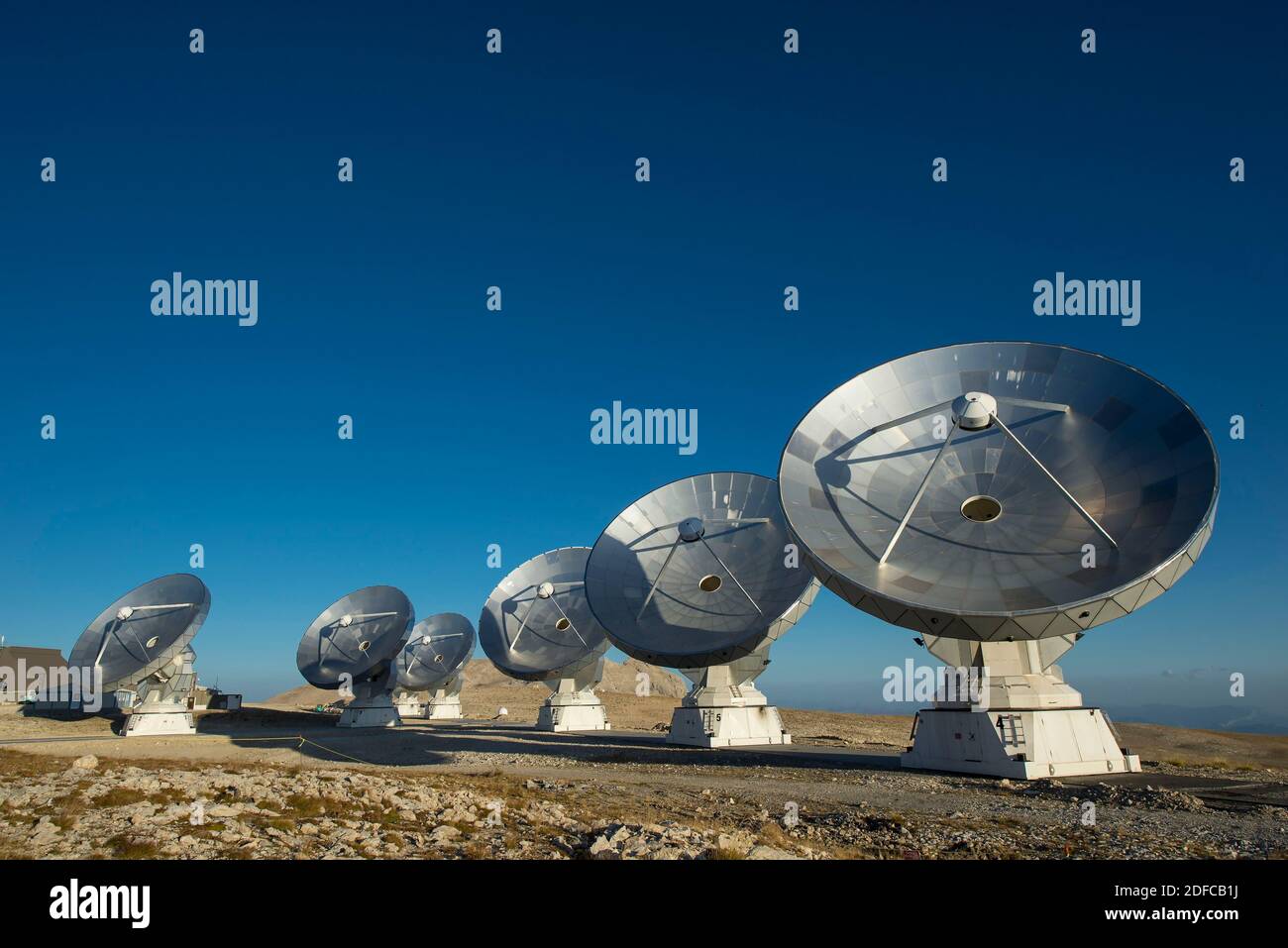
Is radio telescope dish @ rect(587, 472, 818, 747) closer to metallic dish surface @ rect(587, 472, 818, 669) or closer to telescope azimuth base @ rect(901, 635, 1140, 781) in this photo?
metallic dish surface @ rect(587, 472, 818, 669)

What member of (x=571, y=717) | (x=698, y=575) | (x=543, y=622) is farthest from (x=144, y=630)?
(x=698, y=575)

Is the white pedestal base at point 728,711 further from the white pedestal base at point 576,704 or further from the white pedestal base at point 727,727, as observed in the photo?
the white pedestal base at point 576,704

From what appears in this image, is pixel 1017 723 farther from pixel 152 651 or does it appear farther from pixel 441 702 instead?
pixel 441 702

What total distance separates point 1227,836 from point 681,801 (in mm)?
11225

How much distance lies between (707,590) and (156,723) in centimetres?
3442

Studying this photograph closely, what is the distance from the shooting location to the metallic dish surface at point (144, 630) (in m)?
45.3

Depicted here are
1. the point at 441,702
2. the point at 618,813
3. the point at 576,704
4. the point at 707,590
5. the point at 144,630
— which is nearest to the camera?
the point at 618,813

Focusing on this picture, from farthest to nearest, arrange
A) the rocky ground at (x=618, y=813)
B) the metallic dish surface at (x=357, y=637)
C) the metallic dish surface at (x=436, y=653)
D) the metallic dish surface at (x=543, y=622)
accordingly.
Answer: the metallic dish surface at (x=436, y=653) → the metallic dish surface at (x=357, y=637) → the metallic dish surface at (x=543, y=622) → the rocky ground at (x=618, y=813)

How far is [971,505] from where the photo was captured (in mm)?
26656

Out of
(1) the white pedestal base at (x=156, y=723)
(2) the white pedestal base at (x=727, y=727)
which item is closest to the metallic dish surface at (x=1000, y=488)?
(2) the white pedestal base at (x=727, y=727)

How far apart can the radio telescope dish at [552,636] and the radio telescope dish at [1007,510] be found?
26783mm

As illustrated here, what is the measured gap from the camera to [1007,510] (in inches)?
1025

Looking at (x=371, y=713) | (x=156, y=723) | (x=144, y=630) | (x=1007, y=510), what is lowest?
(x=371, y=713)
